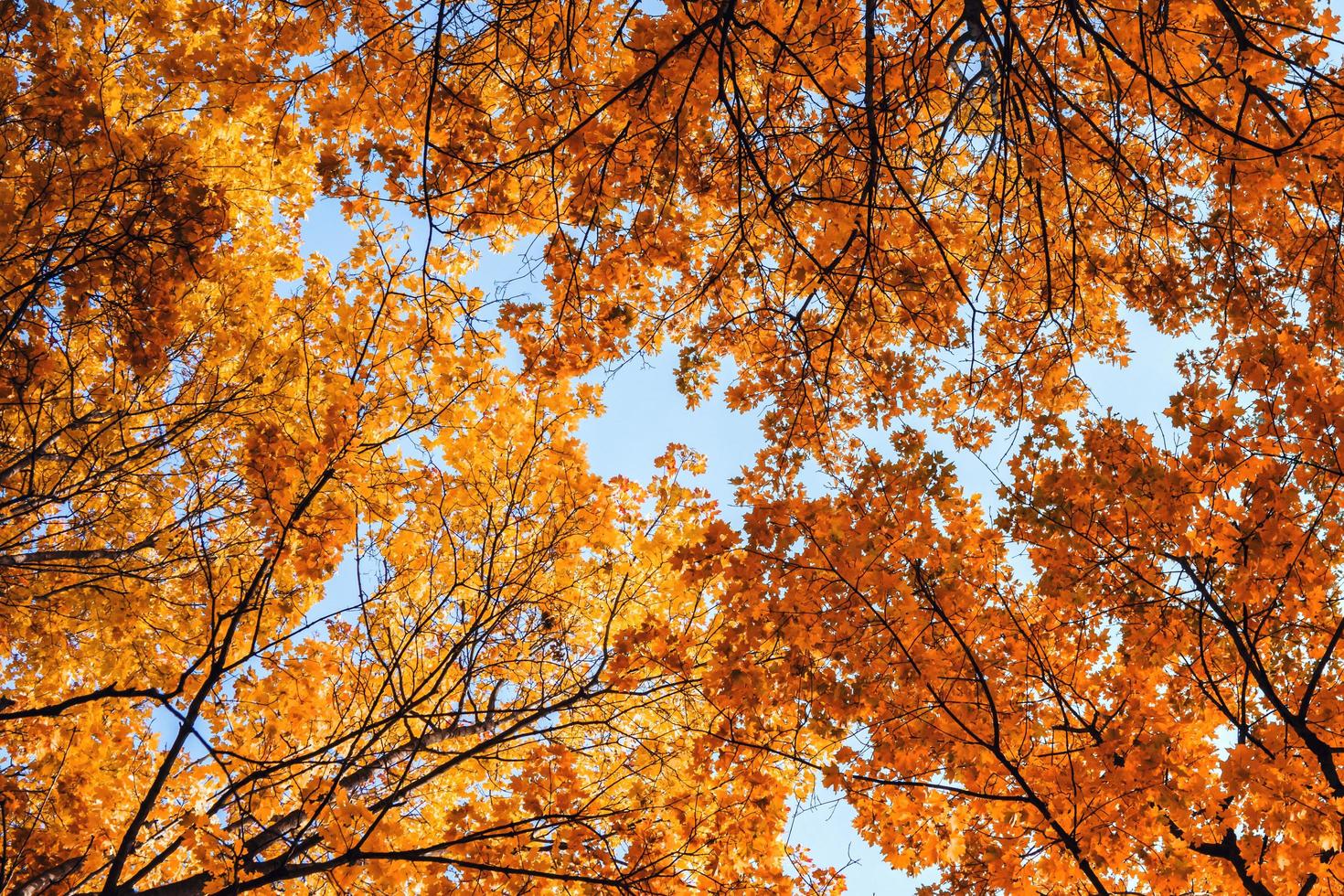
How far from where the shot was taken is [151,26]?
523cm

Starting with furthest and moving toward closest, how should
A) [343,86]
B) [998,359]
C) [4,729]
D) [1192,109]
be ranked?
[998,359]
[4,729]
[343,86]
[1192,109]

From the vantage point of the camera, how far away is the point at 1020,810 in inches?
161

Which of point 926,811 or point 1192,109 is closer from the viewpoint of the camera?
point 1192,109

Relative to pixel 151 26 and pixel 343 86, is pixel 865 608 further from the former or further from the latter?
pixel 151 26

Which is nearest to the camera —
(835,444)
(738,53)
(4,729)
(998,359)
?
(738,53)

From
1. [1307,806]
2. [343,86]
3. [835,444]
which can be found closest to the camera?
[1307,806]

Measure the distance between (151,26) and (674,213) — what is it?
3970mm

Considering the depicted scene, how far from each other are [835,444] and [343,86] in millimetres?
4167

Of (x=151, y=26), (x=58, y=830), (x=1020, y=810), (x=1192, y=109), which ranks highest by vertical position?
(x=151, y=26)

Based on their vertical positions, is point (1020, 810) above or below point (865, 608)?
below

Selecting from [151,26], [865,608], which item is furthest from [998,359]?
[151,26]

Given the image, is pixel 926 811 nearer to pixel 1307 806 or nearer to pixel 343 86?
pixel 1307 806

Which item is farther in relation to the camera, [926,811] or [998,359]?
[998,359]

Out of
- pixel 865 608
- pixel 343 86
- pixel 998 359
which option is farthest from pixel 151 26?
pixel 998 359
